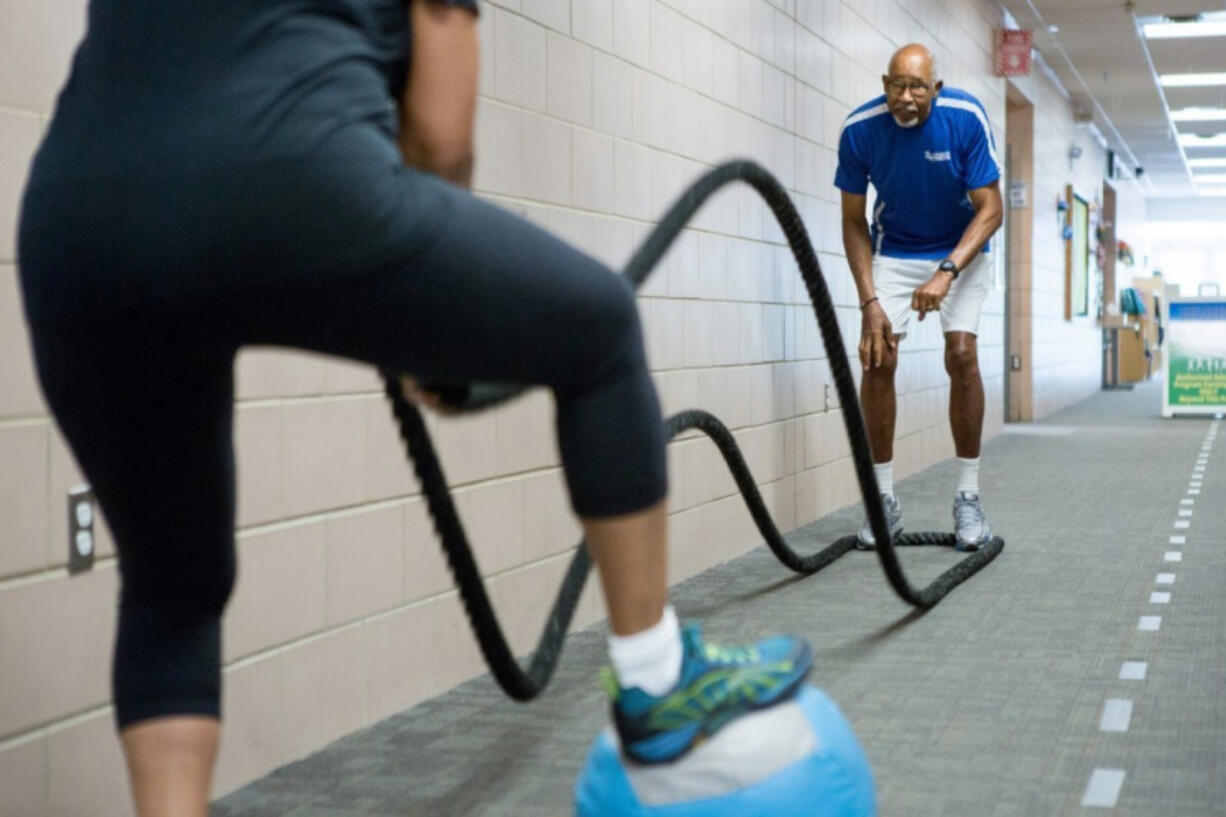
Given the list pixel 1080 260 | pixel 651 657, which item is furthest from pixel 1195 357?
pixel 651 657

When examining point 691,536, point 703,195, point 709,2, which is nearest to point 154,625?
point 703,195

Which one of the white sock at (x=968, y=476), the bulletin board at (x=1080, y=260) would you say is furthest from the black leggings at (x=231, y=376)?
the bulletin board at (x=1080, y=260)

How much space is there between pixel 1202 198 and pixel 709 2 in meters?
23.6

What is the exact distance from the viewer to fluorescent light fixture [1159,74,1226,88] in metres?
12.1

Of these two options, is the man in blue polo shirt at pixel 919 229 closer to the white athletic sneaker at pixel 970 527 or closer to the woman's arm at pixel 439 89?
the white athletic sneaker at pixel 970 527

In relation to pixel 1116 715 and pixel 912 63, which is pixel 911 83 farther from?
pixel 1116 715

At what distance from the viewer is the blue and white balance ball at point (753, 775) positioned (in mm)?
1100

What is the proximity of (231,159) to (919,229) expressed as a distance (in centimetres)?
341

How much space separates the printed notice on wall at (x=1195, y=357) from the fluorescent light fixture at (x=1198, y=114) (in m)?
4.59

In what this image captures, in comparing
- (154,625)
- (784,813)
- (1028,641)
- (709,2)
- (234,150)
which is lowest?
(1028,641)

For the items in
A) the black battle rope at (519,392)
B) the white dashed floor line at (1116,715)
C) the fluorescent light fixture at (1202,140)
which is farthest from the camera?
the fluorescent light fixture at (1202,140)

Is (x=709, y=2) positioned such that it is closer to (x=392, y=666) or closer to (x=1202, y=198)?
(x=392, y=666)

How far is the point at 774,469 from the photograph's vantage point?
4.48m

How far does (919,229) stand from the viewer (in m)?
4.14
